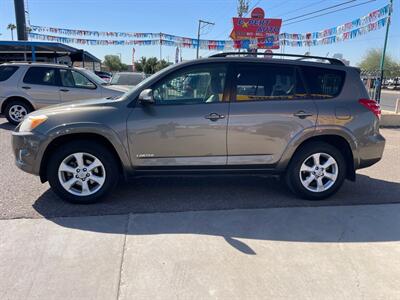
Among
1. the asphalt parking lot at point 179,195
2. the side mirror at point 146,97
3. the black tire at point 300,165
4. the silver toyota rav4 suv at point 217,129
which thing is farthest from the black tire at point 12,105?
the black tire at point 300,165

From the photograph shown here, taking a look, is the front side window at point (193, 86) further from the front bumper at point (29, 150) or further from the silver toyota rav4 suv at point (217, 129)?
the front bumper at point (29, 150)

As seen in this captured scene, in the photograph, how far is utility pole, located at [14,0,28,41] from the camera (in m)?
24.7

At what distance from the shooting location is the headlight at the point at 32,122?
4.14m

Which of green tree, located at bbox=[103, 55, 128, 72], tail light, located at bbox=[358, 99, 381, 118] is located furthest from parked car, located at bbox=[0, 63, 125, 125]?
green tree, located at bbox=[103, 55, 128, 72]

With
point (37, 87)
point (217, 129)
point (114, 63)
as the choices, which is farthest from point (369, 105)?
point (114, 63)

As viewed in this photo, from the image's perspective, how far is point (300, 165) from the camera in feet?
14.9

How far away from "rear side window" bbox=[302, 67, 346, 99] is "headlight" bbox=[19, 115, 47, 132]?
321cm

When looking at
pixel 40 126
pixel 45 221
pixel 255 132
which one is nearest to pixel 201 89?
pixel 255 132

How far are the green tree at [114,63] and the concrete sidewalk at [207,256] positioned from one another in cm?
9249

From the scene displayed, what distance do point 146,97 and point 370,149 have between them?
2898mm

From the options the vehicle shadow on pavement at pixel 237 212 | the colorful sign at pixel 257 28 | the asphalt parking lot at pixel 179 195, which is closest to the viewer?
the vehicle shadow on pavement at pixel 237 212

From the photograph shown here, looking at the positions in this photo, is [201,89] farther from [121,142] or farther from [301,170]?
[301,170]

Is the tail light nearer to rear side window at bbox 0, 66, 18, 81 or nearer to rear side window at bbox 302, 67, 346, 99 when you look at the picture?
rear side window at bbox 302, 67, 346, 99

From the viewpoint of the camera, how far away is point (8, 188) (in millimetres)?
4789
